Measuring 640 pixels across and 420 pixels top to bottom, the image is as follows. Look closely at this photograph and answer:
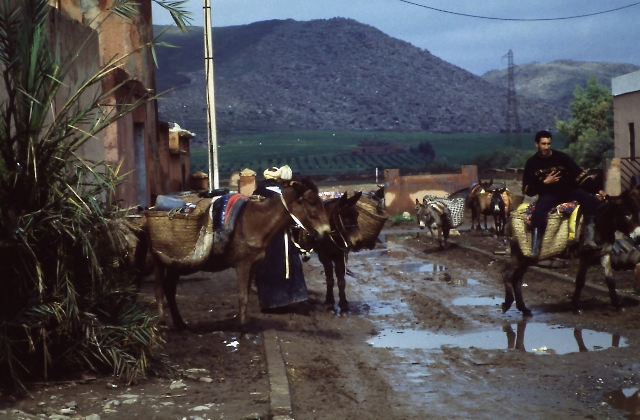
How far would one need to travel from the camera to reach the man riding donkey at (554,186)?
473 inches

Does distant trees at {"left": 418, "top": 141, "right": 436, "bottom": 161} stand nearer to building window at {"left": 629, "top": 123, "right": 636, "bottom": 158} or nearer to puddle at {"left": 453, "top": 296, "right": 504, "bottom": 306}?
building window at {"left": 629, "top": 123, "right": 636, "bottom": 158}

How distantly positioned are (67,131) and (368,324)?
5.60 meters

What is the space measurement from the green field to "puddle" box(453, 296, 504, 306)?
8191 centimetres

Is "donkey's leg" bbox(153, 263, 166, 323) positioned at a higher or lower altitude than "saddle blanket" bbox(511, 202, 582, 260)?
lower

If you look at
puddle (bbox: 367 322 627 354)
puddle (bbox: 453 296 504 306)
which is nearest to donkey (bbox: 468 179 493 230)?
puddle (bbox: 453 296 504 306)

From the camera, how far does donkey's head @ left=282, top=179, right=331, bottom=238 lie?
408 inches

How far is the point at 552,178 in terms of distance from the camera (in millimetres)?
11898

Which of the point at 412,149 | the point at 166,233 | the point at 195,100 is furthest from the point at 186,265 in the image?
the point at 195,100

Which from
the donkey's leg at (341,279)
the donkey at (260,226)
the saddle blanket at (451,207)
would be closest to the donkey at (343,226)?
the donkey's leg at (341,279)

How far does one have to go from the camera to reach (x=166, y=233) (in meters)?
10.6

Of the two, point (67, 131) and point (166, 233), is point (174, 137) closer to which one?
point (166, 233)

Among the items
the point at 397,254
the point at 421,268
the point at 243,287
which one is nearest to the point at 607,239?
the point at 243,287

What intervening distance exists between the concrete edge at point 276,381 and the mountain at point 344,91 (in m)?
120

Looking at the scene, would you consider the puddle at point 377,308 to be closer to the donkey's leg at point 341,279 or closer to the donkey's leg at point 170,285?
the donkey's leg at point 341,279
